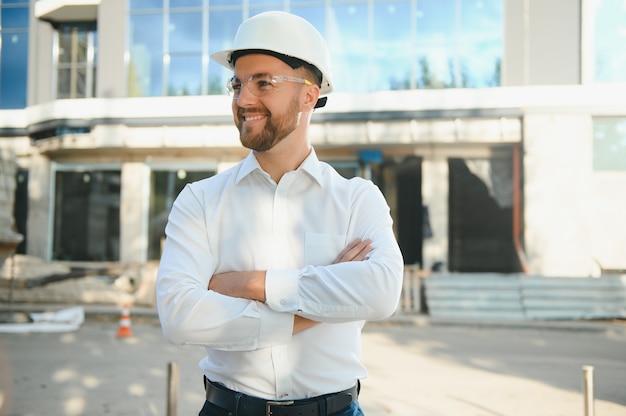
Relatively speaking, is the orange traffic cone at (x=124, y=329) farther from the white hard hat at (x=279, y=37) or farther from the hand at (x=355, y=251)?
the white hard hat at (x=279, y=37)

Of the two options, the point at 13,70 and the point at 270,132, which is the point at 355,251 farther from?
the point at 13,70

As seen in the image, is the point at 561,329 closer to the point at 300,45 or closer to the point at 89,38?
the point at 300,45

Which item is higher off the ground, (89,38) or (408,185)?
(89,38)

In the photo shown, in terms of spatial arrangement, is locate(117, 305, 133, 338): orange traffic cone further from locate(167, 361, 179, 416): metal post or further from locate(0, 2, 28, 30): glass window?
locate(0, 2, 28, 30): glass window

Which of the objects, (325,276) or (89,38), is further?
(89,38)

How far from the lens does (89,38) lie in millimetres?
25484

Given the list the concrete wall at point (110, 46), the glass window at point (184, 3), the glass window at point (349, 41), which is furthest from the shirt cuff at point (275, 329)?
the concrete wall at point (110, 46)

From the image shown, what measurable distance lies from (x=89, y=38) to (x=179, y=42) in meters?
4.85

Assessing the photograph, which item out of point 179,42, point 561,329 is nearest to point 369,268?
point 561,329

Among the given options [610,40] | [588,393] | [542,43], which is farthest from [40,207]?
[588,393]

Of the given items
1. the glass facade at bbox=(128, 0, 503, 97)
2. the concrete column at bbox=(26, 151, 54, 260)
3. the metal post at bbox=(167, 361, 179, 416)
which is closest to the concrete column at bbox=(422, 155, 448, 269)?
the glass facade at bbox=(128, 0, 503, 97)

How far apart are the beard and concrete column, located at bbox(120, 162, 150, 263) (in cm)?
2116

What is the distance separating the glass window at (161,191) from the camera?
76.4 ft

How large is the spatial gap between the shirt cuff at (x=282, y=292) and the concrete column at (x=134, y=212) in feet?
69.6
